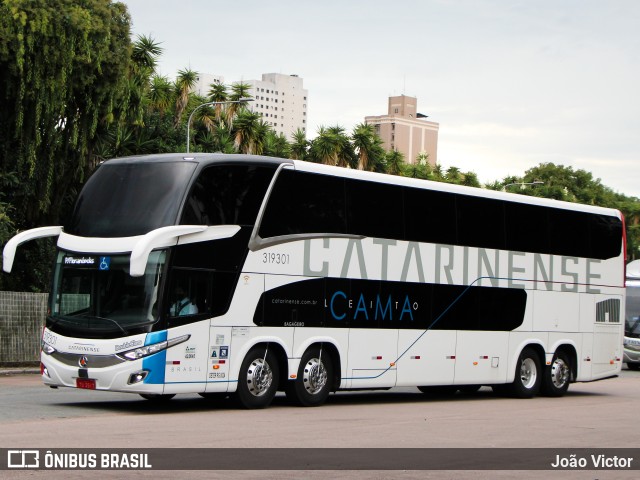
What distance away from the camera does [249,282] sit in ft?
60.5

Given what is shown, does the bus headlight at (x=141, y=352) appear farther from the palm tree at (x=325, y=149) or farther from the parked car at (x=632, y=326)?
the palm tree at (x=325, y=149)

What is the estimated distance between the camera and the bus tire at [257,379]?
18.4m

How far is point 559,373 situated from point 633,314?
16870mm

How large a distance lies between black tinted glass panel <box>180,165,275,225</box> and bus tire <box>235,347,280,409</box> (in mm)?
2188

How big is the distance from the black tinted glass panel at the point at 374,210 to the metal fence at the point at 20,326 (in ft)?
41.3

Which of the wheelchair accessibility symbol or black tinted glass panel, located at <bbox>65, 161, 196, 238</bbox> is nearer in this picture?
the wheelchair accessibility symbol

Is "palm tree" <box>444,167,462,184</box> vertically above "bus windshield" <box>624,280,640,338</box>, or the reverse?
"palm tree" <box>444,167,462,184</box>

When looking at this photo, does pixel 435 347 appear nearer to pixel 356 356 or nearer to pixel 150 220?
pixel 356 356

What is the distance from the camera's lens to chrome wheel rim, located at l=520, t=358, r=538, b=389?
79.9ft

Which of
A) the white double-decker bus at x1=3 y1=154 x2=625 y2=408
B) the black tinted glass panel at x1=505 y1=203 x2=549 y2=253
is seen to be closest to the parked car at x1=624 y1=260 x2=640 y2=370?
the white double-decker bus at x1=3 y1=154 x2=625 y2=408

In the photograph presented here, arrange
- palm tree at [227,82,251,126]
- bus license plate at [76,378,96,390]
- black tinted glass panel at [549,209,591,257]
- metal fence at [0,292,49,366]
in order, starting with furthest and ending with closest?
palm tree at [227,82,251,126] → metal fence at [0,292,49,366] → black tinted glass panel at [549,209,591,257] → bus license plate at [76,378,96,390]

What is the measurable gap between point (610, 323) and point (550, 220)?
3578mm

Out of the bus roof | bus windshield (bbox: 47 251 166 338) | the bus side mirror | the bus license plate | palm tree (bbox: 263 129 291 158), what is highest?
palm tree (bbox: 263 129 291 158)

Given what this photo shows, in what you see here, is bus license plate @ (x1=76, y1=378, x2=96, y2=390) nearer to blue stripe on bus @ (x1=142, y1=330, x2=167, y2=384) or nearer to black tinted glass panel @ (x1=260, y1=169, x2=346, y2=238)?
blue stripe on bus @ (x1=142, y1=330, x2=167, y2=384)
